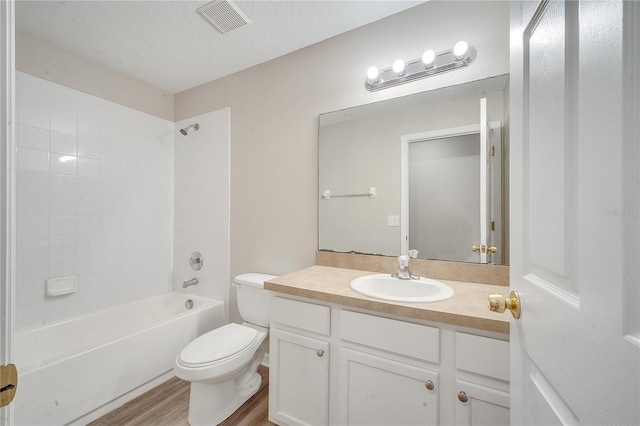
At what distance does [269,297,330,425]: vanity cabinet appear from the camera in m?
1.25

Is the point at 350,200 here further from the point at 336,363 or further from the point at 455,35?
the point at 455,35

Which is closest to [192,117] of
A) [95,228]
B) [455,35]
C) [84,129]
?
[84,129]

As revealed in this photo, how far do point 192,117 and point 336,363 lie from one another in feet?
8.12

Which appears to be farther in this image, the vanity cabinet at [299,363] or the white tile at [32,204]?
the white tile at [32,204]

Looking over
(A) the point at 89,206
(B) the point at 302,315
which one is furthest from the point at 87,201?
(B) the point at 302,315

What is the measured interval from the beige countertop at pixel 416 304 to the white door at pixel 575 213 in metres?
0.24

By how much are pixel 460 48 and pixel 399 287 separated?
4.27 feet

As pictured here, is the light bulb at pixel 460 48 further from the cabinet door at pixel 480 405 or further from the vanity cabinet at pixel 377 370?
the cabinet door at pixel 480 405

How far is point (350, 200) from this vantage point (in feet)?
5.80

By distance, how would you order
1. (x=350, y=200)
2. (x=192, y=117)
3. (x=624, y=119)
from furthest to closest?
(x=192, y=117) → (x=350, y=200) → (x=624, y=119)

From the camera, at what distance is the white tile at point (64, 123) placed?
74.3 inches

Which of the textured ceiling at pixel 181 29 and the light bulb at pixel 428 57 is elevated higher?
the textured ceiling at pixel 181 29

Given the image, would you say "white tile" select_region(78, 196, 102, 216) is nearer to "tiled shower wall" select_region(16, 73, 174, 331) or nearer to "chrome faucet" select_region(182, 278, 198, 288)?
"tiled shower wall" select_region(16, 73, 174, 331)

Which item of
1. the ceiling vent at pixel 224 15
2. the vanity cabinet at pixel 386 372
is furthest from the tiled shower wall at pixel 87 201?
the vanity cabinet at pixel 386 372
